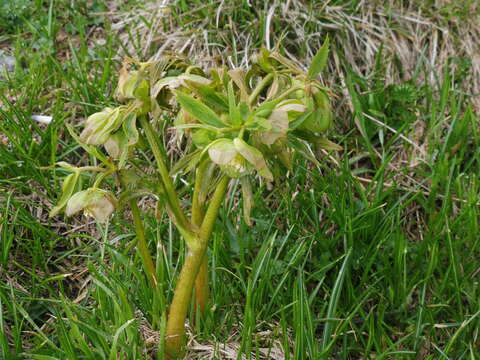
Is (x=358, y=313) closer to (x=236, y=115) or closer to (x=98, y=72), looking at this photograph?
(x=236, y=115)

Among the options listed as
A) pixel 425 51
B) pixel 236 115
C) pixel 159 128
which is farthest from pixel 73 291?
pixel 425 51

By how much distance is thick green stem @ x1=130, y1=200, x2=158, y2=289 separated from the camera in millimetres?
1469

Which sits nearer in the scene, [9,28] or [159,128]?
[159,128]

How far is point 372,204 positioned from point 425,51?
0.96m

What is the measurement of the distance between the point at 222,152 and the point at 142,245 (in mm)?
429

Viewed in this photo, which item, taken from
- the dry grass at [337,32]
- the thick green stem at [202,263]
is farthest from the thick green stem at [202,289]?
the dry grass at [337,32]

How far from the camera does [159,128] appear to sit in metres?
2.25

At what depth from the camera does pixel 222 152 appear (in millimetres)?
1168

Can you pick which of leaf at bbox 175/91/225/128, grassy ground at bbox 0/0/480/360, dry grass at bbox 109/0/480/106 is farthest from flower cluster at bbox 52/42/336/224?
dry grass at bbox 109/0/480/106

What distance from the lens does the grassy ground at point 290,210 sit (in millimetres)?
1675

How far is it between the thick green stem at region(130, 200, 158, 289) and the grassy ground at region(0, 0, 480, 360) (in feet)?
0.29

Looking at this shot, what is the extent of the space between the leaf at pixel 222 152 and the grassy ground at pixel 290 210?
1.37 ft

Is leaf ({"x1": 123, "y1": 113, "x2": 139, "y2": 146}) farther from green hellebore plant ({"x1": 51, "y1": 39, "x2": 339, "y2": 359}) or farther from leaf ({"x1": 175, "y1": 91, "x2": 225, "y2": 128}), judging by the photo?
leaf ({"x1": 175, "y1": 91, "x2": 225, "y2": 128})


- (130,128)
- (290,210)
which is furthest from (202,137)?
(290,210)
